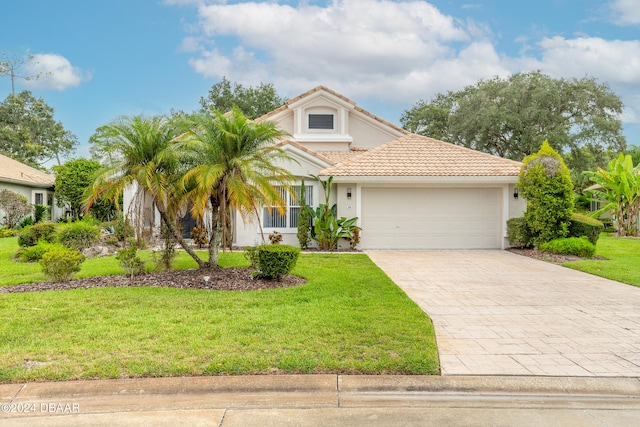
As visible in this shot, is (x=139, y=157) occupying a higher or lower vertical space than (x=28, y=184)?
lower

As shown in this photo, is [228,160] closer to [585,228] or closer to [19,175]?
[585,228]

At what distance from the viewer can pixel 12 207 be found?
68.7 ft

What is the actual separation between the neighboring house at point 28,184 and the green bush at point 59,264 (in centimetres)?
1616

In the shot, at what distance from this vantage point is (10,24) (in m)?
20.3

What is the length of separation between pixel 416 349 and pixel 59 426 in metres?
3.51

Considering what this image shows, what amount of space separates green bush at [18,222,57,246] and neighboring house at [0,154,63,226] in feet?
34.1

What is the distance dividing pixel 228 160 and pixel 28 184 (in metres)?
21.1

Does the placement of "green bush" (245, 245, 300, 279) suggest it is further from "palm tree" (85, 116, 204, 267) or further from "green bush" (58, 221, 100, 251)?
"green bush" (58, 221, 100, 251)

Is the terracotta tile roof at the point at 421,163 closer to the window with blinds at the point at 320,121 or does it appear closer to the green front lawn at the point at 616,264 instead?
the window with blinds at the point at 320,121

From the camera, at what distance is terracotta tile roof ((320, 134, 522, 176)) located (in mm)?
15102

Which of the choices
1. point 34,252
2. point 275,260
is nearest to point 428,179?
point 275,260

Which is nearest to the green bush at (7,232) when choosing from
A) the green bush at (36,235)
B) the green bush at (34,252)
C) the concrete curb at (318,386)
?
the green bush at (36,235)

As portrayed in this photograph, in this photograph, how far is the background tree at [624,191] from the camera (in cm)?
1864

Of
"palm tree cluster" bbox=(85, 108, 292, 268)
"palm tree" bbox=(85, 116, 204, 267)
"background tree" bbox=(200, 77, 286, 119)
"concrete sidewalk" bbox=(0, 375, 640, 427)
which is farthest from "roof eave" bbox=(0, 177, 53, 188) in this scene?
"concrete sidewalk" bbox=(0, 375, 640, 427)
